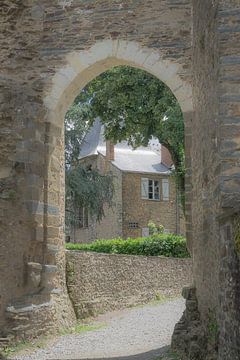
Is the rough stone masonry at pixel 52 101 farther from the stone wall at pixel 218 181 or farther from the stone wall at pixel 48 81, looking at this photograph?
the stone wall at pixel 218 181

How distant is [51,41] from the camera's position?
897 centimetres

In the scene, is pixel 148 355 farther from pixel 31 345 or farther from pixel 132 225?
pixel 132 225

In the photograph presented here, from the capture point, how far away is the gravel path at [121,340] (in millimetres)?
7504

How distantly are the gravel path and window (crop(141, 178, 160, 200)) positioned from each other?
14456 mm

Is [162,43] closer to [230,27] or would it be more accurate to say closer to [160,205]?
[230,27]

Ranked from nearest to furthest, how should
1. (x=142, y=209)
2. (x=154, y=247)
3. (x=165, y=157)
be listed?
(x=154, y=247) < (x=142, y=209) < (x=165, y=157)

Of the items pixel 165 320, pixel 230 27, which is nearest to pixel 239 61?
pixel 230 27

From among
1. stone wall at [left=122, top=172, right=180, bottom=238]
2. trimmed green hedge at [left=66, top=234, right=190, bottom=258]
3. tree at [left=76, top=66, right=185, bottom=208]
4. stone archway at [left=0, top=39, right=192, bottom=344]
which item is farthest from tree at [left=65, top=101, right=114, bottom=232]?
stone archway at [left=0, top=39, right=192, bottom=344]

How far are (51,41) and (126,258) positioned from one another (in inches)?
217

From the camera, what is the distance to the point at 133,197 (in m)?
25.6

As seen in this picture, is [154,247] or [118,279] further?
[154,247]

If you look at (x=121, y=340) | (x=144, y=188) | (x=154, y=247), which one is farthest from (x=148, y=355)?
(x=144, y=188)

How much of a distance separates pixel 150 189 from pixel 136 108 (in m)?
10.4

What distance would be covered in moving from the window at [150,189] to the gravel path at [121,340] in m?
14.5
